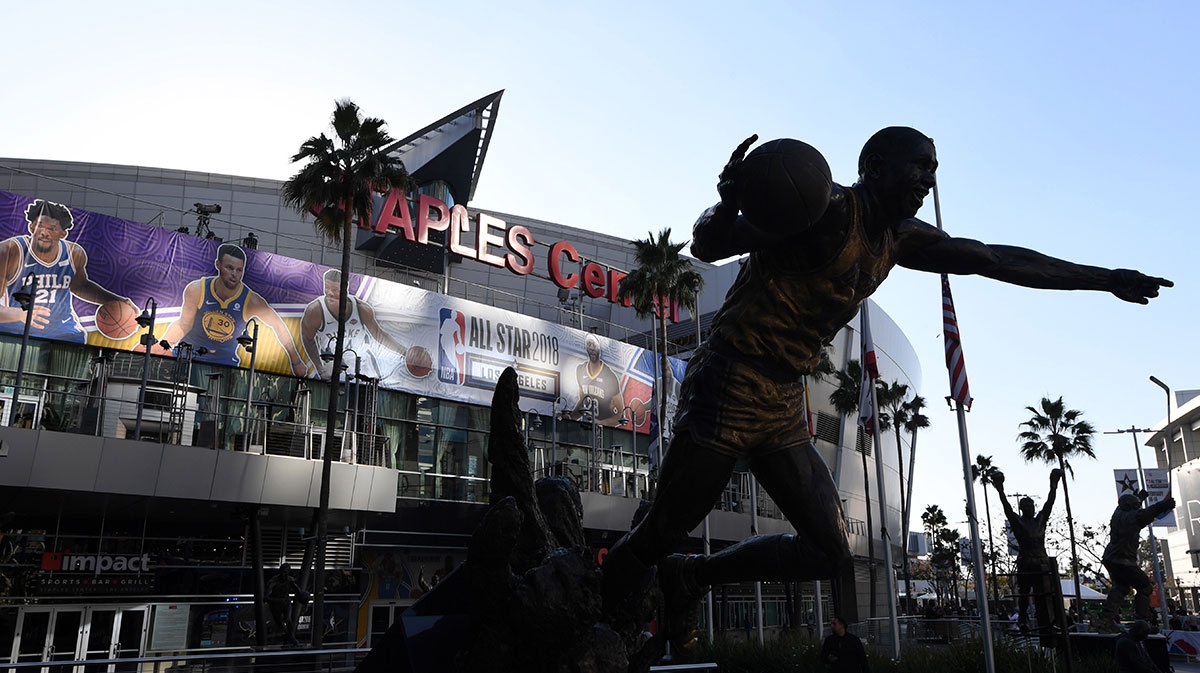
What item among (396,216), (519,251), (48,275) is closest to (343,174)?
(48,275)

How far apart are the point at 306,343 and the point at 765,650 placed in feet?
62.6

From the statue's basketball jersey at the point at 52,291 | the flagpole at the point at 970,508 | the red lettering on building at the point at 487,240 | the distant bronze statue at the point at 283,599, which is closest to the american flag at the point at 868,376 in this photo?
the flagpole at the point at 970,508

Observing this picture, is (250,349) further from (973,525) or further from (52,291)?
(973,525)

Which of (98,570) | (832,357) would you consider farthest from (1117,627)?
(832,357)

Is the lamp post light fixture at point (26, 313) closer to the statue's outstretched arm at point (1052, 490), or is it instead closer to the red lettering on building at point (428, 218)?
the red lettering on building at point (428, 218)

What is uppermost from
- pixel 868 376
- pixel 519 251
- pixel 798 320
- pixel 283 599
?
pixel 519 251

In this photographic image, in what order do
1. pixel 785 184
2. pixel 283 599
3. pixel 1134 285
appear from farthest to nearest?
pixel 283 599 < pixel 1134 285 < pixel 785 184

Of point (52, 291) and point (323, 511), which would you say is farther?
point (52, 291)

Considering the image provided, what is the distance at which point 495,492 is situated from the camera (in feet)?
16.2

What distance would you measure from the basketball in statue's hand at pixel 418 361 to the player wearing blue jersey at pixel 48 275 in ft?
32.7

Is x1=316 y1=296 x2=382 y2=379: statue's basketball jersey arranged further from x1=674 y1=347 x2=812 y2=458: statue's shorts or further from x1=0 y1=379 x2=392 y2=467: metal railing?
x1=674 y1=347 x2=812 y2=458: statue's shorts

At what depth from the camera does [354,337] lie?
30469 mm

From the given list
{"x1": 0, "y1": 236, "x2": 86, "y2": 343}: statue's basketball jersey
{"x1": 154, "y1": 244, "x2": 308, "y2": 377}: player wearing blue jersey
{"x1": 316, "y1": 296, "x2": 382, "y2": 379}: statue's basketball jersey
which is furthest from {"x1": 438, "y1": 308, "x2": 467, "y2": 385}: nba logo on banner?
{"x1": 0, "y1": 236, "x2": 86, "y2": 343}: statue's basketball jersey

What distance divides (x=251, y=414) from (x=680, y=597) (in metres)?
25.3
